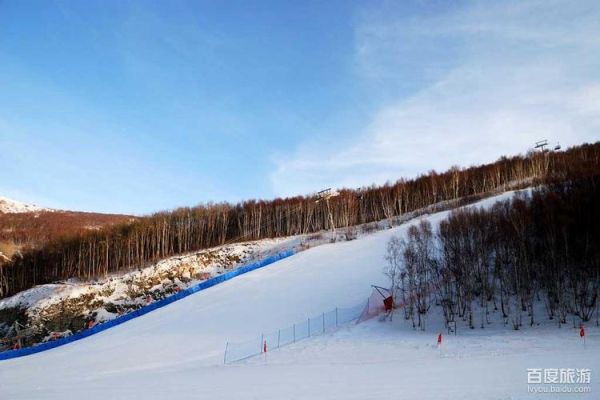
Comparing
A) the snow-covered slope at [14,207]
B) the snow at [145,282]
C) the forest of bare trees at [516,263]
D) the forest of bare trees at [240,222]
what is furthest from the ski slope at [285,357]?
the snow-covered slope at [14,207]

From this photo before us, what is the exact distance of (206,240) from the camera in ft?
238

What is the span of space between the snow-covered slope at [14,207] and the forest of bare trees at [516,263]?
15668 cm

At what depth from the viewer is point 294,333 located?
27734 mm

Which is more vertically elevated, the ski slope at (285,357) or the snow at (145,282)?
the snow at (145,282)

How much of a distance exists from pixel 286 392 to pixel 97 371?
1404 centimetres

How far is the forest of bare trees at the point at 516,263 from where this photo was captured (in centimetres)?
2625

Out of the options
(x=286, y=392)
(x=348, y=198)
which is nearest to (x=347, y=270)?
(x=286, y=392)

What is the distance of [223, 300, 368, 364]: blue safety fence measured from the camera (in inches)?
983

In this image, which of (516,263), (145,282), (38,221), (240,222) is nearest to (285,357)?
(516,263)

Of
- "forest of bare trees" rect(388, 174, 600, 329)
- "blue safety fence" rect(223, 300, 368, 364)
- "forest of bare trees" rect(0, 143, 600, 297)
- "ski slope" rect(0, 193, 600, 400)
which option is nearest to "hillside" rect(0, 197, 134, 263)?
"forest of bare trees" rect(0, 143, 600, 297)

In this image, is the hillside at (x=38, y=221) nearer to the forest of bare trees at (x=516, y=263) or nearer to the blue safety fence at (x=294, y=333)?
the blue safety fence at (x=294, y=333)

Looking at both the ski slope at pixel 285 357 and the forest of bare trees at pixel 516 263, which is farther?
the forest of bare trees at pixel 516 263

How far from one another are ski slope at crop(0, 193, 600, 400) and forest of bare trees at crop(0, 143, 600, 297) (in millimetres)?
30382

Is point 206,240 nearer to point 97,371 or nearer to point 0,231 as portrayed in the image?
point 97,371
